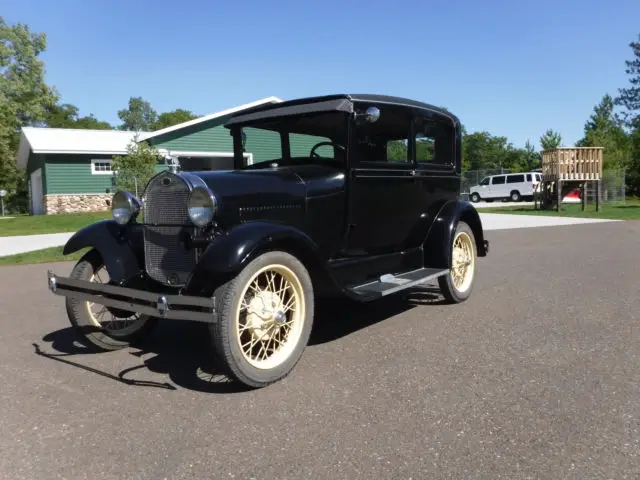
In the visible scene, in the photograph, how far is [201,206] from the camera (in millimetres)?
3361

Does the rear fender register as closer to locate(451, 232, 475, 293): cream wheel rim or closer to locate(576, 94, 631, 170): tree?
locate(451, 232, 475, 293): cream wheel rim

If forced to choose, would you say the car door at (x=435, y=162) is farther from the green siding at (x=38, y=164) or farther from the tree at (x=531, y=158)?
the tree at (x=531, y=158)

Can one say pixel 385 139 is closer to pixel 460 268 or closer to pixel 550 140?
pixel 460 268

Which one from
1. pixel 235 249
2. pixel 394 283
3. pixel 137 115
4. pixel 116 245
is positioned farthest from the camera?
pixel 137 115

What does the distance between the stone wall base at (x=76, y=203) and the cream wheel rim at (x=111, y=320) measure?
69.2 feet

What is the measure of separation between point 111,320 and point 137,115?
9372 cm

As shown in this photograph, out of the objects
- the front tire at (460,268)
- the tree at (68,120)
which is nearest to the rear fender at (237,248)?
the front tire at (460,268)

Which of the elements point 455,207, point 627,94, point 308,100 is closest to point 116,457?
point 308,100

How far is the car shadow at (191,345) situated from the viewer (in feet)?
11.1

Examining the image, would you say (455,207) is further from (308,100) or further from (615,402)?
(615,402)

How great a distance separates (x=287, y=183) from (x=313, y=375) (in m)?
1.38

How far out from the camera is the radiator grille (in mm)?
3578

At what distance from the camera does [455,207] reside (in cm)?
544

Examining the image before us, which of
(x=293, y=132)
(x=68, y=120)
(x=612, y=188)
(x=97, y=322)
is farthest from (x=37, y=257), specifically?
(x=68, y=120)
